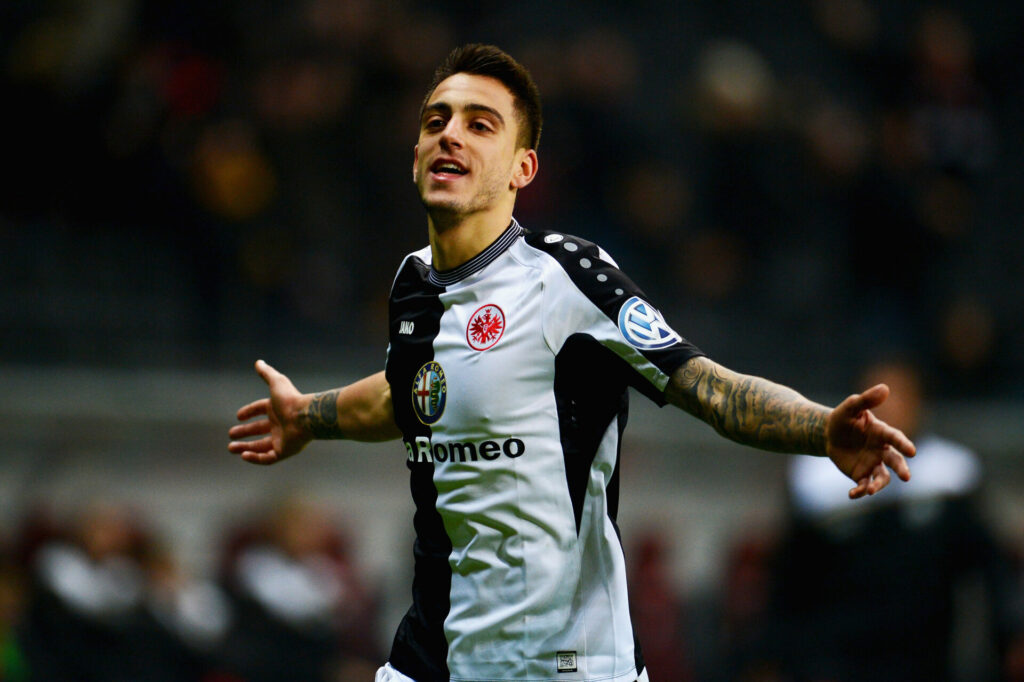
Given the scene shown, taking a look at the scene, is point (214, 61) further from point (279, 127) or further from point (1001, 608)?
point (1001, 608)

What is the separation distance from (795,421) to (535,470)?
718mm

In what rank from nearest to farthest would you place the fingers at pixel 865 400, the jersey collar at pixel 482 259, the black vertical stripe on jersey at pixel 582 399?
the fingers at pixel 865 400 < the black vertical stripe on jersey at pixel 582 399 < the jersey collar at pixel 482 259

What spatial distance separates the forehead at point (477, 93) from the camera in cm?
409

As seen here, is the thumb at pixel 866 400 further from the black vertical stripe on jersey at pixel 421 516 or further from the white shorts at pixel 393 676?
the black vertical stripe on jersey at pixel 421 516

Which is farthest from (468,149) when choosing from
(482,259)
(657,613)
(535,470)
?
(657,613)

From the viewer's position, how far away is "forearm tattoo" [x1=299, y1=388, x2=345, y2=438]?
4629 mm

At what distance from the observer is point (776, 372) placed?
37.6 ft

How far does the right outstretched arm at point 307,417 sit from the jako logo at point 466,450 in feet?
1.38

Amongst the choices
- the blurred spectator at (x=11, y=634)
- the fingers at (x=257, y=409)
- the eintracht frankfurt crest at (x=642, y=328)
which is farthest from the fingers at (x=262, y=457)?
the blurred spectator at (x=11, y=634)

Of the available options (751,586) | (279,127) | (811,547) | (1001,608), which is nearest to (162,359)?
(279,127)

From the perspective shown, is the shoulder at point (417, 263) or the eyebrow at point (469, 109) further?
the shoulder at point (417, 263)

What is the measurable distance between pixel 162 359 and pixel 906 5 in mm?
8107

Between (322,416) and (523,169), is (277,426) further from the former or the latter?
(523,169)

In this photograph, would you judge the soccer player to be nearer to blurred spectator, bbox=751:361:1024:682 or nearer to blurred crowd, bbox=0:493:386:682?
blurred spectator, bbox=751:361:1024:682
